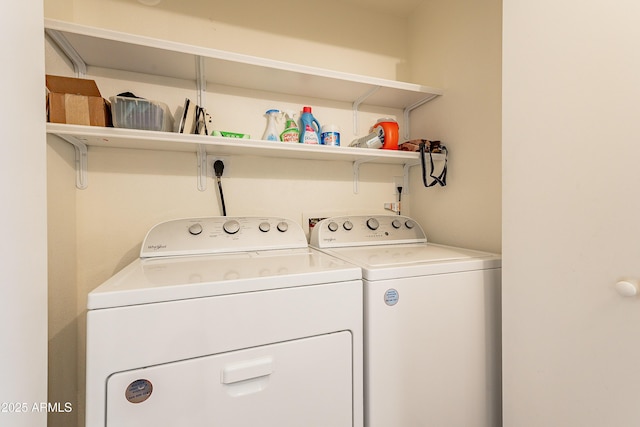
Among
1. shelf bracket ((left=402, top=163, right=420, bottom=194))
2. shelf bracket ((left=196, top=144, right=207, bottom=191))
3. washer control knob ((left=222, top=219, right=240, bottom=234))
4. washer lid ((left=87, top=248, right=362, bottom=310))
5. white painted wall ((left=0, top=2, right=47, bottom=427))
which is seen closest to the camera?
white painted wall ((left=0, top=2, right=47, bottom=427))

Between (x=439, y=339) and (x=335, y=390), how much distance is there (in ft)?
1.36

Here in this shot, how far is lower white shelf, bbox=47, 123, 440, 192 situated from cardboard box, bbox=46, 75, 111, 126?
0.18 ft

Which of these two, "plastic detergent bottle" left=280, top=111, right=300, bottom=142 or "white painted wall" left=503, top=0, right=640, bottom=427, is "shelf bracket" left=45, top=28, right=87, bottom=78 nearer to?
"plastic detergent bottle" left=280, top=111, right=300, bottom=142

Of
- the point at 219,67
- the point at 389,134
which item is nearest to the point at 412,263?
the point at 389,134

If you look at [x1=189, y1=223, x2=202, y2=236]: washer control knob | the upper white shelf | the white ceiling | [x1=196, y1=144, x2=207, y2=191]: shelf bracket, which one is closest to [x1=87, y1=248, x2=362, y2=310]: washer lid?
[x1=189, y1=223, x2=202, y2=236]: washer control knob

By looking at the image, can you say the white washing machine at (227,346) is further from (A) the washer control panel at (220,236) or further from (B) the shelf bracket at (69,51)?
(B) the shelf bracket at (69,51)

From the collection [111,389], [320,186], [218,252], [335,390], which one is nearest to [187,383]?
[111,389]

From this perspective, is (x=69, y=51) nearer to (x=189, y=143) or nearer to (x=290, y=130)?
(x=189, y=143)

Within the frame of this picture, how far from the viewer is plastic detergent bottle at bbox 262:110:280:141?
1447 mm

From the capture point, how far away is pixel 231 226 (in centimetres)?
133

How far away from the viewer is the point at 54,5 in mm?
1108

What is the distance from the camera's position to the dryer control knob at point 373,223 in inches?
61.7

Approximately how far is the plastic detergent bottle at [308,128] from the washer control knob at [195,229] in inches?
26.6

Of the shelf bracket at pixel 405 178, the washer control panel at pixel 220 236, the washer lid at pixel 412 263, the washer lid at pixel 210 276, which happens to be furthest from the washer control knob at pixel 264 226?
the shelf bracket at pixel 405 178
